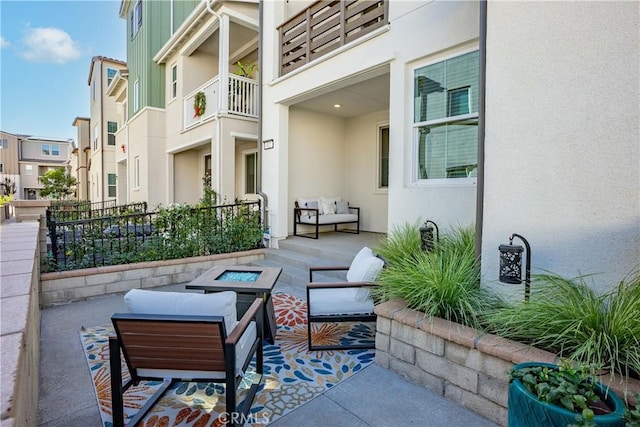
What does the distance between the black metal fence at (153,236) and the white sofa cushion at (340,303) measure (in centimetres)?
352

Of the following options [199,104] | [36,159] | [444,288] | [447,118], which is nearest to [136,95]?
[199,104]

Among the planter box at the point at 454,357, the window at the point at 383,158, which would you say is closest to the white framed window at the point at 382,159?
the window at the point at 383,158

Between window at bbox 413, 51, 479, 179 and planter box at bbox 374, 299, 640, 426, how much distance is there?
2.32 m

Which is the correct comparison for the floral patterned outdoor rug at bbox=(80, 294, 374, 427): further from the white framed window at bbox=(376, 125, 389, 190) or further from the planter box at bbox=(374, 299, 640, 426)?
the white framed window at bbox=(376, 125, 389, 190)

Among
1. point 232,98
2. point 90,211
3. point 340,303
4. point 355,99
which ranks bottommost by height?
point 340,303

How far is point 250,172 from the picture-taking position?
10.1 metres

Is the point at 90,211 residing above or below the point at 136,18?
below

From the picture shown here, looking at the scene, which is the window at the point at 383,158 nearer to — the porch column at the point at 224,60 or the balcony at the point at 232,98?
the balcony at the point at 232,98

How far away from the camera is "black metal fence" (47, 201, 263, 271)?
16.8 feet

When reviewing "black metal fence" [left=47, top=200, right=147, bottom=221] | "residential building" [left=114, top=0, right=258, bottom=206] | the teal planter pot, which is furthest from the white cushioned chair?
"residential building" [left=114, top=0, right=258, bottom=206]

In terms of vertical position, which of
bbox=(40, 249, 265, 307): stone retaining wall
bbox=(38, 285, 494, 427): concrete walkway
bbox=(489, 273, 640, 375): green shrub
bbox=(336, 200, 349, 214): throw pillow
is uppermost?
bbox=(336, 200, 349, 214): throw pillow

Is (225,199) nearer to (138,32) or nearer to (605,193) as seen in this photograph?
(605,193)

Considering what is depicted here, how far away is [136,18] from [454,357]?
54.7ft

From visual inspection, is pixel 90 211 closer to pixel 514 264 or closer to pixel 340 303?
pixel 340 303
